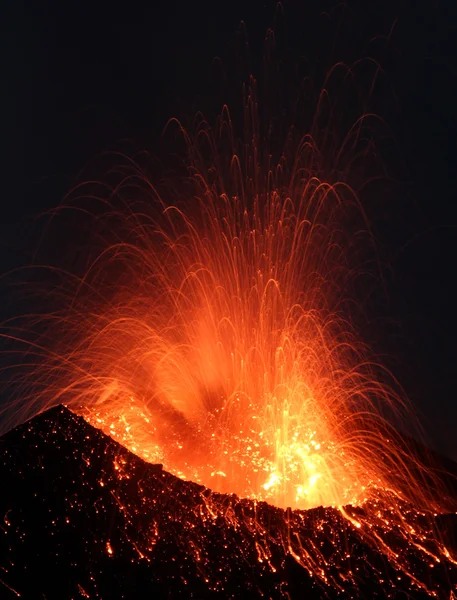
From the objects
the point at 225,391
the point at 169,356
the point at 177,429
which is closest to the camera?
the point at 177,429

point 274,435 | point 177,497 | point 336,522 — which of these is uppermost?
point 177,497

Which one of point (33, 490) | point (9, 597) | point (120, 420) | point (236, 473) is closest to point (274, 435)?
point (236, 473)

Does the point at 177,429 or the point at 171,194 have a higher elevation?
the point at 171,194

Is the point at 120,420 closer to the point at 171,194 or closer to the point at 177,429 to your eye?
the point at 177,429

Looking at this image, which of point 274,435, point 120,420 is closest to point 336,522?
point 274,435

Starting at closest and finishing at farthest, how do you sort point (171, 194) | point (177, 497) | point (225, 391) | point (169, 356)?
point (177, 497) → point (225, 391) → point (169, 356) → point (171, 194)

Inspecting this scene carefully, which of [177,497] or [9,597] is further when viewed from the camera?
[177,497]

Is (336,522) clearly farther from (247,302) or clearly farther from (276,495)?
(247,302)
